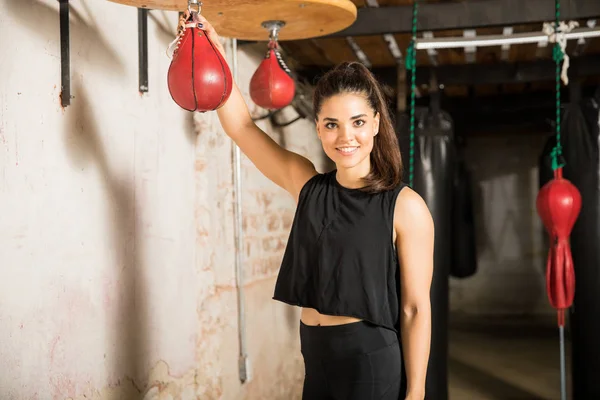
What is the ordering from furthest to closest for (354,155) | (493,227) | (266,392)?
(493,227) → (266,392) → (354,155)

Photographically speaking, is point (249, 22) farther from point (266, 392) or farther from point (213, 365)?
point (266, 392)

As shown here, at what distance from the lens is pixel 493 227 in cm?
746

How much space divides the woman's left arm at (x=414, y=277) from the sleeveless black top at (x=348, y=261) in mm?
23

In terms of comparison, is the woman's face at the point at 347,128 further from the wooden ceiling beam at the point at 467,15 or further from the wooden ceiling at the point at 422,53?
the wooden ceiling at the point at 422,53

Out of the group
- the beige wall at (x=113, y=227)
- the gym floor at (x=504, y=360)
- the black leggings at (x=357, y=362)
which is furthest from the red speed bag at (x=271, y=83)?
the gym floor at (x=504, y=360)

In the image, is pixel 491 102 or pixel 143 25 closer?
pixel 143 25

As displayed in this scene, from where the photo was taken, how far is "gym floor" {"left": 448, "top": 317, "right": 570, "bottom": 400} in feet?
14.6

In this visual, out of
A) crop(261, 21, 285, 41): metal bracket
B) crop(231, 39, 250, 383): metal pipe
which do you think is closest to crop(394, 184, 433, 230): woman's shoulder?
crop(261, 21, 285, 41): metal bracket

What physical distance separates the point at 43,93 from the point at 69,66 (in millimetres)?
129

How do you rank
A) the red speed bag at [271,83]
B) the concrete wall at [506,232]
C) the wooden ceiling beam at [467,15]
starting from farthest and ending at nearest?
the concrete wall at [506,232]
the wooden ceiling beam at [467,15]
the red speed bag at [271,83]

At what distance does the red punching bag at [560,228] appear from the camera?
125 inches

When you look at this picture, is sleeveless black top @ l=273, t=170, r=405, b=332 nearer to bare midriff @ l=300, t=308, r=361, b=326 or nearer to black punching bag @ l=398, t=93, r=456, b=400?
bare midriff @ l=300, t=308, r=361, b=326

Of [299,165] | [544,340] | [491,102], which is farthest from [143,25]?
[544,340]

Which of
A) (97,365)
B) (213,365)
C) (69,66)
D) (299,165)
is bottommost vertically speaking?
(213,365)
